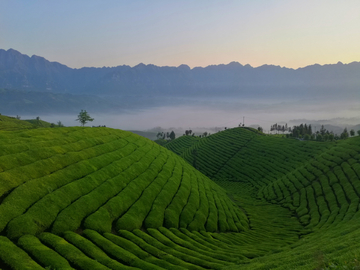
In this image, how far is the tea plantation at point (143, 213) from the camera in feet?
95.8

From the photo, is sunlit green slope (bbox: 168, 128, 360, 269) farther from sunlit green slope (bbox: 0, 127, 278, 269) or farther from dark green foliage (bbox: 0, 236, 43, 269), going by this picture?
dark green foliage (bbox: 0, 236, 43, 269)

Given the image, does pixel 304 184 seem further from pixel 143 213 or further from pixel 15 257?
pixel 15 257

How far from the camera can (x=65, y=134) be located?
67562mm

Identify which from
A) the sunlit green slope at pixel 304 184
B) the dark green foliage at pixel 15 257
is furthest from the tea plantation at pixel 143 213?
the sunlit green slope at pixel 304 184

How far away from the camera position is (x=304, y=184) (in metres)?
96.4

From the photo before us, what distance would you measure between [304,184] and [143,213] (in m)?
75.4

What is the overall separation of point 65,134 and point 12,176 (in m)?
30.6

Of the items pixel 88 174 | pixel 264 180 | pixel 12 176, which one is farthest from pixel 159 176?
pixel 264 180

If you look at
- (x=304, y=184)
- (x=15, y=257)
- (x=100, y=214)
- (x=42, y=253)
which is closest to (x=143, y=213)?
(x=100, y=214)

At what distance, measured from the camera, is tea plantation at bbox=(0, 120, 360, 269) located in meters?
29.2

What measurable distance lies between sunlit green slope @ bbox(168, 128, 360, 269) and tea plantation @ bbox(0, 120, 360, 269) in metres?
0.43

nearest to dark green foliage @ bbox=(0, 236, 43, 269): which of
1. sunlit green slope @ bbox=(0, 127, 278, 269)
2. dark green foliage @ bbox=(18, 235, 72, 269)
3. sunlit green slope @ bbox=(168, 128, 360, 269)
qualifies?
sunlit green slope @ bbox=(0, 127, 278, 269)

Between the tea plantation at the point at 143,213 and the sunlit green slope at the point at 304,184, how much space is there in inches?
17.1

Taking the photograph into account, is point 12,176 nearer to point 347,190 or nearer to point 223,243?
point 223,243
